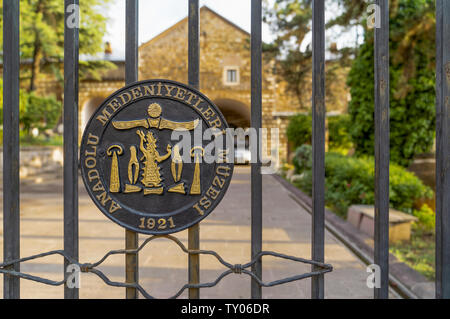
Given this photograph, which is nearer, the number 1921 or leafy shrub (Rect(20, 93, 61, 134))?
the number 1921

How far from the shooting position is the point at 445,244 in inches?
48.0

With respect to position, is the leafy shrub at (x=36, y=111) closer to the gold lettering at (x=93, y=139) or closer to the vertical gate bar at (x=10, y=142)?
the vertical gate bar at (x=10, y=142)

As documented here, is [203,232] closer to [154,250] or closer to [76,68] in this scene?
[154,250]

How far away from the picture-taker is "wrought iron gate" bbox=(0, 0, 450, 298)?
3.99 ft

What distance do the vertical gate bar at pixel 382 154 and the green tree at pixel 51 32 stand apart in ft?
58.3

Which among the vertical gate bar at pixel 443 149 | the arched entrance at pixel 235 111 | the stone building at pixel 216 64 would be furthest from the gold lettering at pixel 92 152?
the arched entrance at pixel 235 111

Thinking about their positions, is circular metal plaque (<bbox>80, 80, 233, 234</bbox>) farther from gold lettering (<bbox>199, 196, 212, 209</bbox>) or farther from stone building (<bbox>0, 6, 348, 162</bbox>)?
stone building (<bbox>0, 6, 348, 162</bbox>)

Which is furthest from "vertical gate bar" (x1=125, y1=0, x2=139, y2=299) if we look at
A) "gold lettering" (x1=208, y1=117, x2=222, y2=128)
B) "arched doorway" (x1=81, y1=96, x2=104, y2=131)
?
"arched doorway" (x1=81, y1=96, x2=104, y2=131)

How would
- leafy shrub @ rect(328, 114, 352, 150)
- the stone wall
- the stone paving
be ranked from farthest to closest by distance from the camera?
leafy shrub @ rect(328, 114, 352, 150), the stone wall, the stone paving

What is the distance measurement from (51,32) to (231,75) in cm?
992

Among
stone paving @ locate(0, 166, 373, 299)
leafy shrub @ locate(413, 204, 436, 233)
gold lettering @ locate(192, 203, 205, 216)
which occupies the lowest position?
stone paving @ locate(0, 166, 373, 299)

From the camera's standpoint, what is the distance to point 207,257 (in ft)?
13.0

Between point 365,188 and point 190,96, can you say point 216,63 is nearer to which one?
point 365,188

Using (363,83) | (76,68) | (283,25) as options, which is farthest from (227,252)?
(283,25)
